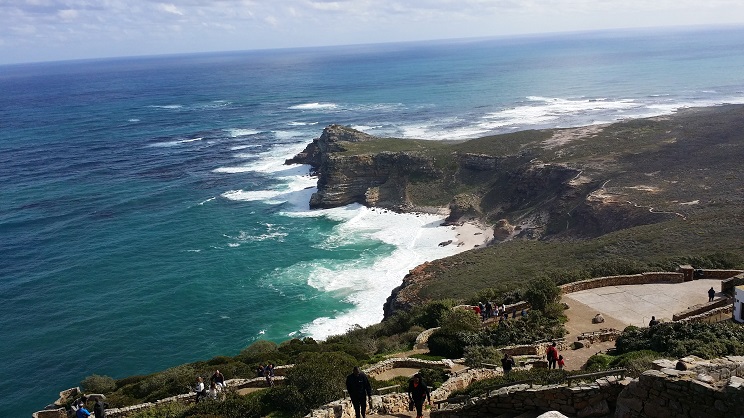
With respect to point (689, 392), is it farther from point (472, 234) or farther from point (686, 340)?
point (472, 234)

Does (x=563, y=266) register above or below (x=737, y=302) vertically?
below

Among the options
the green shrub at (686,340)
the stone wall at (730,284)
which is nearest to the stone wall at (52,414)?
the green shrub at (686,340)

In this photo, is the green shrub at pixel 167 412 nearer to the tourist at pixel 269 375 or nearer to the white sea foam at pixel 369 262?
the tourist at pixel 269 375

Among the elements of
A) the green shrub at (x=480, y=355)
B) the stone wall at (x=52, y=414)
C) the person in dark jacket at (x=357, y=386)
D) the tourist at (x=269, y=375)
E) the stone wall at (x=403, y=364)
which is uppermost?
the person in dark jacket at (x=357, y=386)

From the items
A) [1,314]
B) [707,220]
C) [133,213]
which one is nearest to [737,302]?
[707,220]

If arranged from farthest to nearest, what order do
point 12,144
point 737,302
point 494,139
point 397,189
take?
point 12,144 < point 494,139 < point 397,189 < point 737,302

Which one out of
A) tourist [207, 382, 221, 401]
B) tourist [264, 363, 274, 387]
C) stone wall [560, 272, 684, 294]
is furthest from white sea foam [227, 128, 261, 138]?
tourist [207, 382, 221, 401]

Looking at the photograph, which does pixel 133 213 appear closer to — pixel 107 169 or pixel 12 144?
pixel 107 169
